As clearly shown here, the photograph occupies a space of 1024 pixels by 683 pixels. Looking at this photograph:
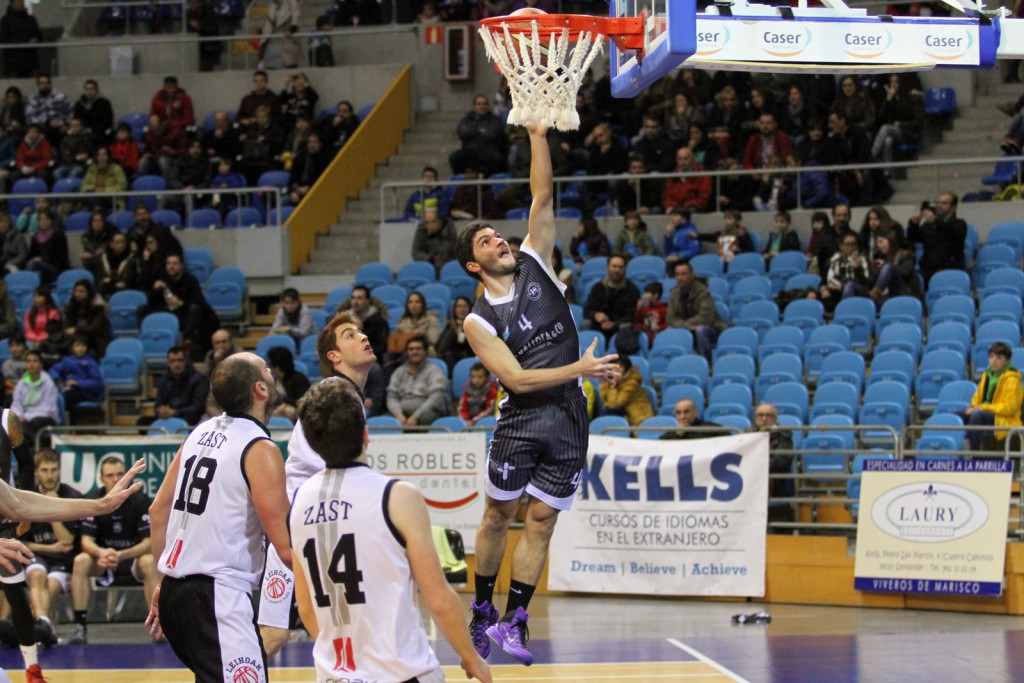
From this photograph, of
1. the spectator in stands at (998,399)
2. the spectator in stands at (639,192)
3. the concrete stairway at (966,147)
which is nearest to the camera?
the spectator in stands at (998,399)

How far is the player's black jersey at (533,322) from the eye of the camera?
23.7ft

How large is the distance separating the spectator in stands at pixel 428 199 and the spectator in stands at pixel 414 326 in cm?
343

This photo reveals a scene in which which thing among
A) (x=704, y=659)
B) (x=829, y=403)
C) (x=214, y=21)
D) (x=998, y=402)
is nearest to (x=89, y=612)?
(x=704, y=659)

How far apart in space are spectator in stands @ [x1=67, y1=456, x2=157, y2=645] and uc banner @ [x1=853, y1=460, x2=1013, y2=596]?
6254 millimetres

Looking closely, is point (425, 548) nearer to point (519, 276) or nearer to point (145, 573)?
point (519, 276)

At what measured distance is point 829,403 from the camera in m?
14.0

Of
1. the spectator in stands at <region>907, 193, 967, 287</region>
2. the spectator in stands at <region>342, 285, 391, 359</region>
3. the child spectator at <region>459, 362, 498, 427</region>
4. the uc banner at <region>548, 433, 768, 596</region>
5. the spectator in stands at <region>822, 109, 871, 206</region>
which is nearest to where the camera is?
the uc banner at <region>548, 433, 768, 596</region>

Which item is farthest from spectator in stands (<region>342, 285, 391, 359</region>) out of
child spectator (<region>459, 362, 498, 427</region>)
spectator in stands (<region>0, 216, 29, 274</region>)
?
spectator in stands (<region>0, 216, 29, 274</region>)

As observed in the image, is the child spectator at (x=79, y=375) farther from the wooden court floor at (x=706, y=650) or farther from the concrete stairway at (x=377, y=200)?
the wooden court floor at (x=706, y=650)

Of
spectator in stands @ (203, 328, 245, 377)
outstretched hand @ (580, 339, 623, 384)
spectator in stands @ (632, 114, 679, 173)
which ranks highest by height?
spectator in stands @ (632, 114, 679, 173)

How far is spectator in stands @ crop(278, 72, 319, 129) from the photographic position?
2206 cm

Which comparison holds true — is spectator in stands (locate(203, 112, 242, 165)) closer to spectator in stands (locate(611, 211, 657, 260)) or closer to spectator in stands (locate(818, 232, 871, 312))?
spectator in stands (locate(611, 211, 657, 260))

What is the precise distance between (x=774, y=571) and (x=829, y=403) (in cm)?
176

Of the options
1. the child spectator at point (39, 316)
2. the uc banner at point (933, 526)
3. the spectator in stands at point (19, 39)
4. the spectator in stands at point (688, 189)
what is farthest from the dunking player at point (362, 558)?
the spectator in stands at point (19, 39)
